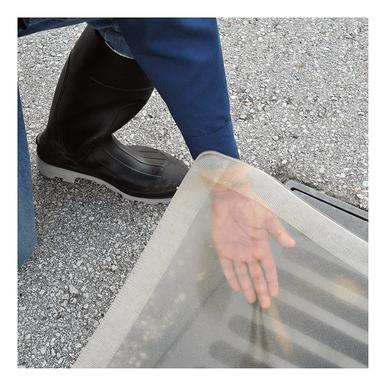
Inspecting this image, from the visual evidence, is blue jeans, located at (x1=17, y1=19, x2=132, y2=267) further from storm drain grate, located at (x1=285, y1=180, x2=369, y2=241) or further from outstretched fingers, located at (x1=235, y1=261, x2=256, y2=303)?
storm drain grate, located at (x1=285, y1=180, x2=369, y2=241)

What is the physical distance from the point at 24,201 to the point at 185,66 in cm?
56

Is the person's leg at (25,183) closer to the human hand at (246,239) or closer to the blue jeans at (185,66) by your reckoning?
the blue jeans at (185,66)

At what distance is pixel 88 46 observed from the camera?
150 centimetres

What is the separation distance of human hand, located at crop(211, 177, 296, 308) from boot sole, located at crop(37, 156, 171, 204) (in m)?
0.45

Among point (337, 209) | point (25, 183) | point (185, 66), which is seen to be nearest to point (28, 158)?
point (25, 183)

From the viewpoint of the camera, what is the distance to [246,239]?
1.30 m

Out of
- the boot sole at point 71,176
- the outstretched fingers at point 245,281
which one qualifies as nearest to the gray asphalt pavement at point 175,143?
the boot sole at point 71,176

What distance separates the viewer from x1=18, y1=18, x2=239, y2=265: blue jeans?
1113 millimetres

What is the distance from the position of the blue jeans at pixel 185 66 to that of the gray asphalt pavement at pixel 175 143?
0.36 metres

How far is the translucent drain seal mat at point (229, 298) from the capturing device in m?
1.26

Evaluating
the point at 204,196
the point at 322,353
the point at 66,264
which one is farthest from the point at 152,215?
the point at 322,353

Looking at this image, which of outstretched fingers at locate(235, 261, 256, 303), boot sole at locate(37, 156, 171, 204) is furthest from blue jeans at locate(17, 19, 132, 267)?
outstretched fingers at locate(235, 261, 256, 303)

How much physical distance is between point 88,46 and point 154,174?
0.40 metres
